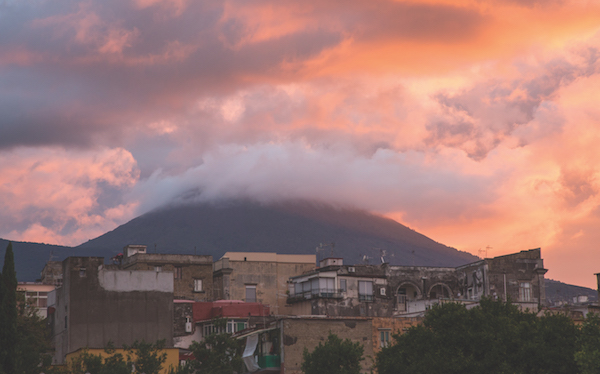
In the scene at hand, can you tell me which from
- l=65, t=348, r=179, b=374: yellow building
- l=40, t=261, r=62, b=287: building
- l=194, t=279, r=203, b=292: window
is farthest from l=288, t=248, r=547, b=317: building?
l=40, t=261, r=62, b=287: building

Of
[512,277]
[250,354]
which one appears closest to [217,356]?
[250,354]

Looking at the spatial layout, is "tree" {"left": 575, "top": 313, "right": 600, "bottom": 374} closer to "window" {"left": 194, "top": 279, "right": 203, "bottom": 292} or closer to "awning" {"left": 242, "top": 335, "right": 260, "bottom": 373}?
"awning" {"left": 242, "top": 335, "right": 260, "bottom": 373}

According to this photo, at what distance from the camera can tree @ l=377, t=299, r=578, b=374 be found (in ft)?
170

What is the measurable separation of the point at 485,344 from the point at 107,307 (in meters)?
43.0

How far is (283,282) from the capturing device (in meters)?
109

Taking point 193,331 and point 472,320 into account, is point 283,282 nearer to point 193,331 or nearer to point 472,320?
point 193,331

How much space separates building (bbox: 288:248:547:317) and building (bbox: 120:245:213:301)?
34.0 feet

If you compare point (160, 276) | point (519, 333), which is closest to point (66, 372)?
point (160, 276)

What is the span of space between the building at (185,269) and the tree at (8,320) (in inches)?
1984

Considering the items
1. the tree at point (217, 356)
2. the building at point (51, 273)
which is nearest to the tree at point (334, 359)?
the tree at point (217, 356)

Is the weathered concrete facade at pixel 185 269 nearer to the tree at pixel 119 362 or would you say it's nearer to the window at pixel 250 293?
the window at pixel 250 293

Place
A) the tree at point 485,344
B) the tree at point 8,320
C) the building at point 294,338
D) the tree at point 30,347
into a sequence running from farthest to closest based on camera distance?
the building at point 294,338 → the tree at point 30,347 → the tree at point 8,320 → the tree at point 485,344

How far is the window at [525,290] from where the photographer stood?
4060 inches

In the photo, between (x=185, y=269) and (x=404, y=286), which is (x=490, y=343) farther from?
(x=185, y=269)
